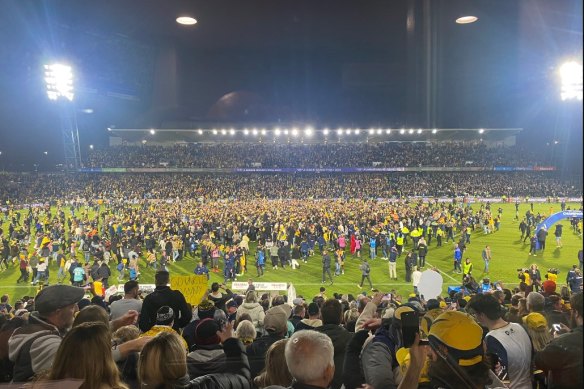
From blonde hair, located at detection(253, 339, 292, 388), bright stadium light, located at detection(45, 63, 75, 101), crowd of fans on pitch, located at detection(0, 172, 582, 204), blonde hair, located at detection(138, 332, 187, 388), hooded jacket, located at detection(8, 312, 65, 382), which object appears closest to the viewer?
blonde hair, located at detection(138, 332, 187, 388)

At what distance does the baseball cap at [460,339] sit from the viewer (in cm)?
173

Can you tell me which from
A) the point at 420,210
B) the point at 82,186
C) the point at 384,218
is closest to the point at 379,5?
the point at 384,218

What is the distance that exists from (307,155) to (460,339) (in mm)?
23682

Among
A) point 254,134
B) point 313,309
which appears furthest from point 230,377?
point 254,134

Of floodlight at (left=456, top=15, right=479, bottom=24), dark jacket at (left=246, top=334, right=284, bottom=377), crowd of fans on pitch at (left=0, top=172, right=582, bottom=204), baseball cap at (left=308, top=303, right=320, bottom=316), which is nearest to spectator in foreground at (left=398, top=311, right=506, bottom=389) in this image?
dark jacket at (left=246, top=334, right=284, bottom=377)

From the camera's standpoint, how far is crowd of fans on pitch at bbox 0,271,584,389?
1757mm

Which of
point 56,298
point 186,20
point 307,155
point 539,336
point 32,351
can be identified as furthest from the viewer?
point 307,155

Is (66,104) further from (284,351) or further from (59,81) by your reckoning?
(284,351)

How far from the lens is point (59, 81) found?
13703mm

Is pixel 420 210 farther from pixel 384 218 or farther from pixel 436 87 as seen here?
pixel 436 87

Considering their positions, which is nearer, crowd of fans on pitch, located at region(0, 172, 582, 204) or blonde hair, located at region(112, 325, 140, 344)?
blonde hair, located at region(112, 325, 140, 344)

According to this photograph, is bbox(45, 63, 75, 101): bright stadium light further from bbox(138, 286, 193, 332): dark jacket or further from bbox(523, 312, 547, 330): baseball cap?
bbox(523, 312, 547, 330): baseball cap

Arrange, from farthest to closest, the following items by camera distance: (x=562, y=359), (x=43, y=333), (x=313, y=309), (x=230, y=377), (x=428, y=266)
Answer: (x=428, y=266)
(x=313, y=309)
(x=43, y=333)
(x=230, y=377)
(x=562, y=359)

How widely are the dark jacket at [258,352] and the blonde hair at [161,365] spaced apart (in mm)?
1460
